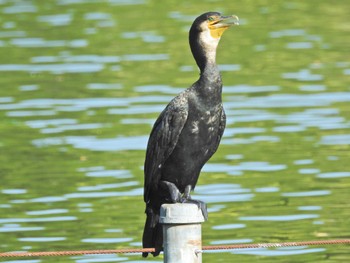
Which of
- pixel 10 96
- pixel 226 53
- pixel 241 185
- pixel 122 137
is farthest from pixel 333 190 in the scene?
pixel 226 53

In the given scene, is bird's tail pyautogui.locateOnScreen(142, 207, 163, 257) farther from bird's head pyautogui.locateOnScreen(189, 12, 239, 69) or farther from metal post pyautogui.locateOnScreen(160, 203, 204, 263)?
metal post pyautogui.locateOnScreen(160, 203, 204, 263)

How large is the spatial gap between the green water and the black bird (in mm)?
2590

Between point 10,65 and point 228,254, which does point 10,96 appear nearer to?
point 10,65

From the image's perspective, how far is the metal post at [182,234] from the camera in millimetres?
5922

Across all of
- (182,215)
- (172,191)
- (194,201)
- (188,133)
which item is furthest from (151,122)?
(182,215)

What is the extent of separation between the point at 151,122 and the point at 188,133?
7271mm

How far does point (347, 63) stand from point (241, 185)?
638 centimetres

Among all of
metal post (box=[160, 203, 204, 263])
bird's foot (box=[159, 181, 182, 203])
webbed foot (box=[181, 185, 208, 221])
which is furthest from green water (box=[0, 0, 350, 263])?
metal post (box=[160, 203, 204, 263])

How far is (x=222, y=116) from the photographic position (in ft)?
23.4

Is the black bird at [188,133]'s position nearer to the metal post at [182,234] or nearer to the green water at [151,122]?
the metal post at [182,234]

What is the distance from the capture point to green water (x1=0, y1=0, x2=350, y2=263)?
1055cm

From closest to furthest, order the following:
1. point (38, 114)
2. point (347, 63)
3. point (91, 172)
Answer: point (91, 172), point (38, 114), point (347, 63)

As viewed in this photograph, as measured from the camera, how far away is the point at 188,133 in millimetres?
7059

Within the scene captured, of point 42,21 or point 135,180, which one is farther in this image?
point 42,21
